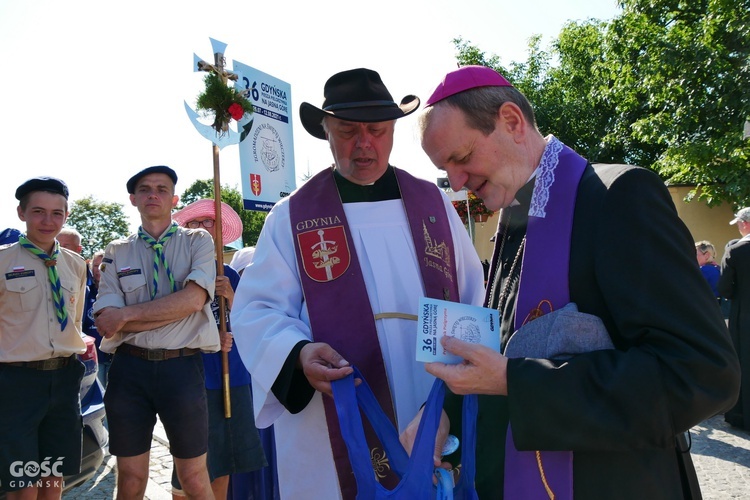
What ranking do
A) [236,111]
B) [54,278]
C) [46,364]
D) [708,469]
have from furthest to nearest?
[708,469] → [236,111] → [54,278] → [46,364]

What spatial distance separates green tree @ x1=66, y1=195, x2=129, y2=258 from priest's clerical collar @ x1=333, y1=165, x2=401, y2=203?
53615 mm

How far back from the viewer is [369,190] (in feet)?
8.65

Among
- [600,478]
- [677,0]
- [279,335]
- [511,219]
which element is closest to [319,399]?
[279,335]

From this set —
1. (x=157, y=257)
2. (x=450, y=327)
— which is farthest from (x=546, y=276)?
(x=157, y=257)

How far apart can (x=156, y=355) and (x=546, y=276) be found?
2.89 metres

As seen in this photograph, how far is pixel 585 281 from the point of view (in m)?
1.43

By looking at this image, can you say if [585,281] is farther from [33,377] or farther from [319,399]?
[33,377]

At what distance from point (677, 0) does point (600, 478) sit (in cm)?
1674

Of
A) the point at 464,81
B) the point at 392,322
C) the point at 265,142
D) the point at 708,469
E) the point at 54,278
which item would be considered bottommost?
the point at 708,469

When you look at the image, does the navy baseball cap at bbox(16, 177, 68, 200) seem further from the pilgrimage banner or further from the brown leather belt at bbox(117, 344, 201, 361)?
the pilgrimage banner

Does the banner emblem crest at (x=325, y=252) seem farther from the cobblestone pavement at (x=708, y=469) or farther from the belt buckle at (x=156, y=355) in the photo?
the cobblestone pavement at (x=708, y=469)

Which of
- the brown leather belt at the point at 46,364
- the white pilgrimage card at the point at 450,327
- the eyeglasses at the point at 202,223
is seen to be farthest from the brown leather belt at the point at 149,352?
the white pilgrimage card at the point at 450,327

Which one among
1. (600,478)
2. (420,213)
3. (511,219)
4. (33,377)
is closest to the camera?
(600,478)

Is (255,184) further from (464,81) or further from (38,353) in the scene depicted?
(464,81)
